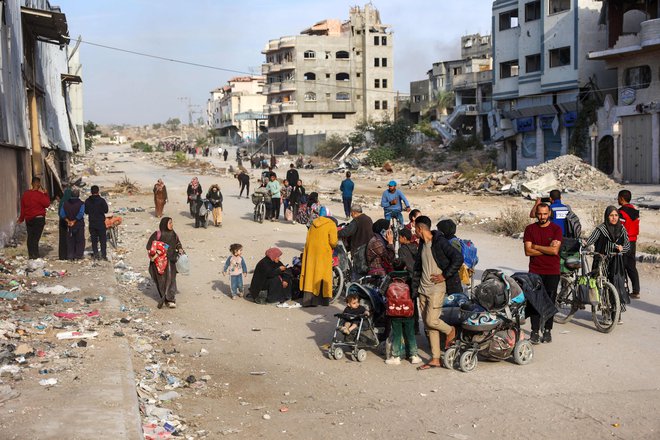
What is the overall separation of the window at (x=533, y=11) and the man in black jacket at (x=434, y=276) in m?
36.3

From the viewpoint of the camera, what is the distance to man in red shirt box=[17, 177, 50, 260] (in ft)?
49.5

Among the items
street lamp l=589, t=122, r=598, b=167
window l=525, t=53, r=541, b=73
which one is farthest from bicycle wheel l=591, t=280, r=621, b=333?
window l=525, t=53, r=541, b=73

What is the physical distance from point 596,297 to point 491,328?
6.98 ft

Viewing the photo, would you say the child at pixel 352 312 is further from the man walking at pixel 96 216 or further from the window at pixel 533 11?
the window at pixel 533 11

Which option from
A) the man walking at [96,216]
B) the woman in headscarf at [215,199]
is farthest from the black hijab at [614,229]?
the woman in headscarf at [215,199]

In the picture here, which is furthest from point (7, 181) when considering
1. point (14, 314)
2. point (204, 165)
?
point (204, 165)

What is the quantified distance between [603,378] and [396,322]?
2.13m

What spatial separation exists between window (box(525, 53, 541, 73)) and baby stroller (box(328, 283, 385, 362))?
35.6 m

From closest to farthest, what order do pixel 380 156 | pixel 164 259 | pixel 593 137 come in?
1. pixel 164 259
2. pixel 593 137
3. pixel 380 156

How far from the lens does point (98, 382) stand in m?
7.24

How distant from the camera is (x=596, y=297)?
953 centimetres

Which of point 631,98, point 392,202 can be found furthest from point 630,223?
point 631,98

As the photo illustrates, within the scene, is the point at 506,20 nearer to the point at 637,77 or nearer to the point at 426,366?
the point at 637,77

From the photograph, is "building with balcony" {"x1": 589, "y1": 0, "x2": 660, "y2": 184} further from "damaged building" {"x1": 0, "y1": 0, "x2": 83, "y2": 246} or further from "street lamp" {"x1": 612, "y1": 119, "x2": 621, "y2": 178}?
"damaged building" {"x1": 0, "y1": 0, "x2": 83, "y2": 246}
